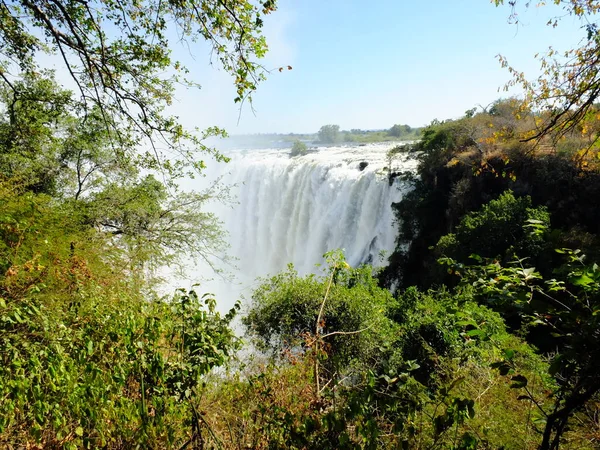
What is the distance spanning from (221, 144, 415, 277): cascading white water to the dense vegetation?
75.2 inches

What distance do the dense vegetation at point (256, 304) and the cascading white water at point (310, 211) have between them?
1911mm

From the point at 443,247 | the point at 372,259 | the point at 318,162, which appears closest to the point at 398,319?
the point at 443,247

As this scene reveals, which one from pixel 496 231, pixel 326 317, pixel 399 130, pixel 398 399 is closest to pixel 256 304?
pixel 326 317

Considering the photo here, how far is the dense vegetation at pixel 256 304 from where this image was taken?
6.77 feet

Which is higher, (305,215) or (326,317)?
(326,317)

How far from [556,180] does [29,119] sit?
54.7 feet

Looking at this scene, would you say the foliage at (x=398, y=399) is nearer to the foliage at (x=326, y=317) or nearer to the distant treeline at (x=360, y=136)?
the foliage at (x=326, y=317)

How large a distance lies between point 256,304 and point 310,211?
42.3 feet

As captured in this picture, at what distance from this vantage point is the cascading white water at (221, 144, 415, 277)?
1966 centimetres

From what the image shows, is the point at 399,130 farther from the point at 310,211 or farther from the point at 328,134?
the point at 310,211

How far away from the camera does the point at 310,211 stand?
24.0 m

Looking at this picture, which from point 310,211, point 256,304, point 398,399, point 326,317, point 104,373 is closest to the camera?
point 398,399

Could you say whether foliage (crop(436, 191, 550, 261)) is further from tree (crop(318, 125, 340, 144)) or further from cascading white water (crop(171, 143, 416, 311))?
tree (crop(318, 125, 340, 144))

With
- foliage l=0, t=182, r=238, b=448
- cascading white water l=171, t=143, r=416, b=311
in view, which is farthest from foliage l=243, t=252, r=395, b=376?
foliage l=0, t=182, r=238, b=448
